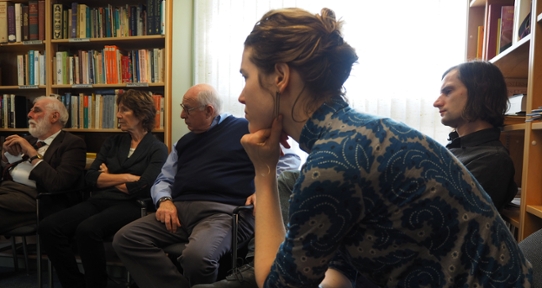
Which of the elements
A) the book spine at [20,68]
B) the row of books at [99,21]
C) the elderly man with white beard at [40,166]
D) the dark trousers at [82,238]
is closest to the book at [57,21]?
the row of books at [99,21]

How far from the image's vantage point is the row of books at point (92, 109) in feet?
10.3

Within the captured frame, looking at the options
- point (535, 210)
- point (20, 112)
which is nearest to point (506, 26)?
point (535, 210)

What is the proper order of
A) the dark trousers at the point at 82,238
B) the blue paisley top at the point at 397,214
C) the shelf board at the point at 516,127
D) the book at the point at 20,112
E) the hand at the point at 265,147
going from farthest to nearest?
1. the book at the point at 20,112
2. the dark trousers at the point at 82,238
3. the shelf board at the point at 516,127
4. the hand at the point at 265,147
5. the blue paisley top at the point at 397,214

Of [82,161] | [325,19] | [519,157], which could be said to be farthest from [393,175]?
[82,161]

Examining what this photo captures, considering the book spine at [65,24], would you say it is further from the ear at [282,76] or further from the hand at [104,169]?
the ear at [282,76]

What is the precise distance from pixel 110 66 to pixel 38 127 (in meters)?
0.69

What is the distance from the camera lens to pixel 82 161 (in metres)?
2.74

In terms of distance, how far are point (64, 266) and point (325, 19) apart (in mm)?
2268

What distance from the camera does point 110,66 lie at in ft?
10.2

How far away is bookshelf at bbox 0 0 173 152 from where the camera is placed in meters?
3.02

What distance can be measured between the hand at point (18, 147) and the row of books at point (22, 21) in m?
0.98

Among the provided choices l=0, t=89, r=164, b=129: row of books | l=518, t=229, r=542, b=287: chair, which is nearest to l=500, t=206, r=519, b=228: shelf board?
l=518, t=229, r=542, b=287: chair

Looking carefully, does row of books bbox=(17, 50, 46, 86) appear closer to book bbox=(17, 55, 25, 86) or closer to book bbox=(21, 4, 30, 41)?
book bbox=(17, 55, 25, 86)

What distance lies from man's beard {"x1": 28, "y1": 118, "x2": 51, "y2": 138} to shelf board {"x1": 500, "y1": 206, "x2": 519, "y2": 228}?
2.85m
